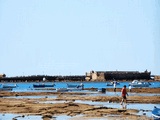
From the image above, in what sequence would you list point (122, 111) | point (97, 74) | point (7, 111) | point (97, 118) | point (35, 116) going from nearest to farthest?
point (97, 118), point (35, 116), point (122, 111), point (7, 111), point (97, 74)

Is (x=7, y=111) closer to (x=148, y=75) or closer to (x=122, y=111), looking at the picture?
(x=122, y=111)

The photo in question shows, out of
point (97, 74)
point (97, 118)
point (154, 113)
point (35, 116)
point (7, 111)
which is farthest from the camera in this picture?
point (97, 74)

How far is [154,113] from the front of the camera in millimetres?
24594

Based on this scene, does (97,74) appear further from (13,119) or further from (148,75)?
(13,119)

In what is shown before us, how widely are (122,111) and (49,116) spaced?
20.4 feet

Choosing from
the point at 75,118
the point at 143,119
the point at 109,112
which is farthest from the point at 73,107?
the point at 143,119

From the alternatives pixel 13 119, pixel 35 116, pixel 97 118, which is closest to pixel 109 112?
pixel 97 118

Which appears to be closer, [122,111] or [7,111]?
[122,111]

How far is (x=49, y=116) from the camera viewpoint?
2867cm

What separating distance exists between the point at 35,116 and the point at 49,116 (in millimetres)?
1233

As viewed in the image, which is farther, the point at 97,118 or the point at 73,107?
the point at 73,107

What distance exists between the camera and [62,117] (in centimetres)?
2842

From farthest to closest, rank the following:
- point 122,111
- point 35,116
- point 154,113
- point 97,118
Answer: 1. point 122,111
2. point 35,116
3. point 97,118
4. point 154,113

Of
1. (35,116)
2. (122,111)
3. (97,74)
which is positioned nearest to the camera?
(35,116)
